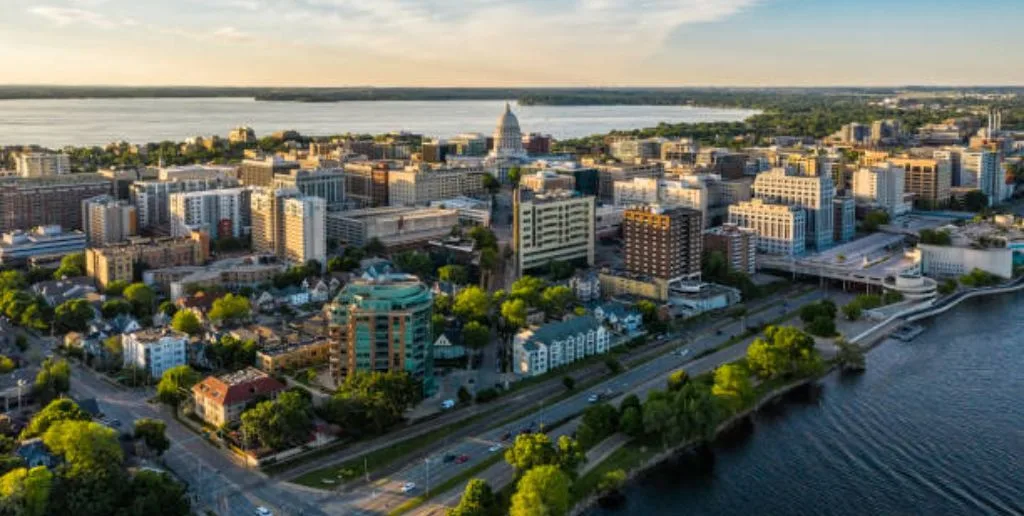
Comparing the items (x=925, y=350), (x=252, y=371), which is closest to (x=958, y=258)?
(x=925, y=350)

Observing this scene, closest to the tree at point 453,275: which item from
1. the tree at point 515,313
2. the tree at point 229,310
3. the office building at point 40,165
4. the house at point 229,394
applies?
the tree at point 515,313

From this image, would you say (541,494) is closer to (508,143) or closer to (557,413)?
(557,413)

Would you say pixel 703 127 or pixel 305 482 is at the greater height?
pixel 703 127

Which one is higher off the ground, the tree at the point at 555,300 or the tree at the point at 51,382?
the tree at the point at 555,300

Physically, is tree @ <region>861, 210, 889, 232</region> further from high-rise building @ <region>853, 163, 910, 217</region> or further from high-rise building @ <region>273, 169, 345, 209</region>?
high-rise building @ <region>273, 169, 345, 209</region>

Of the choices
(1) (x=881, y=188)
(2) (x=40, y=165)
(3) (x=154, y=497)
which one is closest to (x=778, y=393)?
(3) (x=154, y=497)

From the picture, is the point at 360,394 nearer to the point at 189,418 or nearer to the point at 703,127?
the point at 189,418

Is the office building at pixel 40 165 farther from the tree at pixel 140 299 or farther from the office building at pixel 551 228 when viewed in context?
the office building at pixel 551 228
